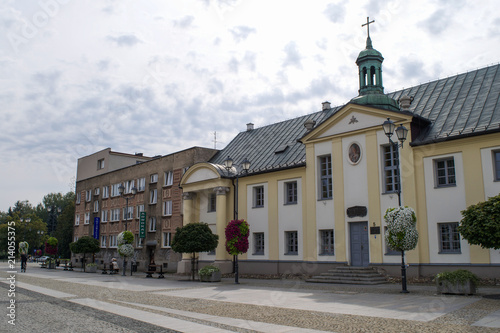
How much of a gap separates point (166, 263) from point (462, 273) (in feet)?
87.7

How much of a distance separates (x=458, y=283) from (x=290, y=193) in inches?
560

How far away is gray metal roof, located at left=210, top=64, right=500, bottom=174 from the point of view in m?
21.1

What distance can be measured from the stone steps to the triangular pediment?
24.3ft

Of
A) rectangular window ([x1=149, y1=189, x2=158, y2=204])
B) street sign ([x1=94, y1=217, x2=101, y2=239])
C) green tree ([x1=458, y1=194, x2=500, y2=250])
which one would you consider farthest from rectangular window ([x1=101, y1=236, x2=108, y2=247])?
green tree ([x1=458, y1=194, x2=500, y2=250])

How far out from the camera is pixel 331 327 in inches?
394

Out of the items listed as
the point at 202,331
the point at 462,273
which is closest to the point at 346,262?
the point at 462,273

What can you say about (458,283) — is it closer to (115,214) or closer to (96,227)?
(115,214)

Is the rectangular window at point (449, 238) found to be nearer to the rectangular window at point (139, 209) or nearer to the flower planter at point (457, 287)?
the flower planter at point (457, 287)

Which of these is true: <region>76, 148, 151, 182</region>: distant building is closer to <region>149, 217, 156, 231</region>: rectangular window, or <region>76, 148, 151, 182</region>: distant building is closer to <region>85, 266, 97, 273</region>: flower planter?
<region>149, 217, 156, 231</region>: rectangular window

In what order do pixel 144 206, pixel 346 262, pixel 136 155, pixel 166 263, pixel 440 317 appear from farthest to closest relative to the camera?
pixel 136 155 < pixel 144 206 < pixel 166 263 < pixel 346 262 < pixel 440 317

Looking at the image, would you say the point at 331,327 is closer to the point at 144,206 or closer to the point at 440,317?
the point at 440,317

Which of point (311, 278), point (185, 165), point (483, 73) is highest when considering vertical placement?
point (483, 73)

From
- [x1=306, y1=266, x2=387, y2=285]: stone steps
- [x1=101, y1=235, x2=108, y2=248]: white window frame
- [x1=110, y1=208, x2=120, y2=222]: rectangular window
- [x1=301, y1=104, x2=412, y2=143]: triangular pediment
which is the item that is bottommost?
[x1=306, y1=266, x2=387, y2=285]: stone steps

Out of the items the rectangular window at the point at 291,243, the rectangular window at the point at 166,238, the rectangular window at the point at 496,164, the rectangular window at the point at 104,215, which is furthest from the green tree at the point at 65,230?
the rectangular window at the point at 496,164
